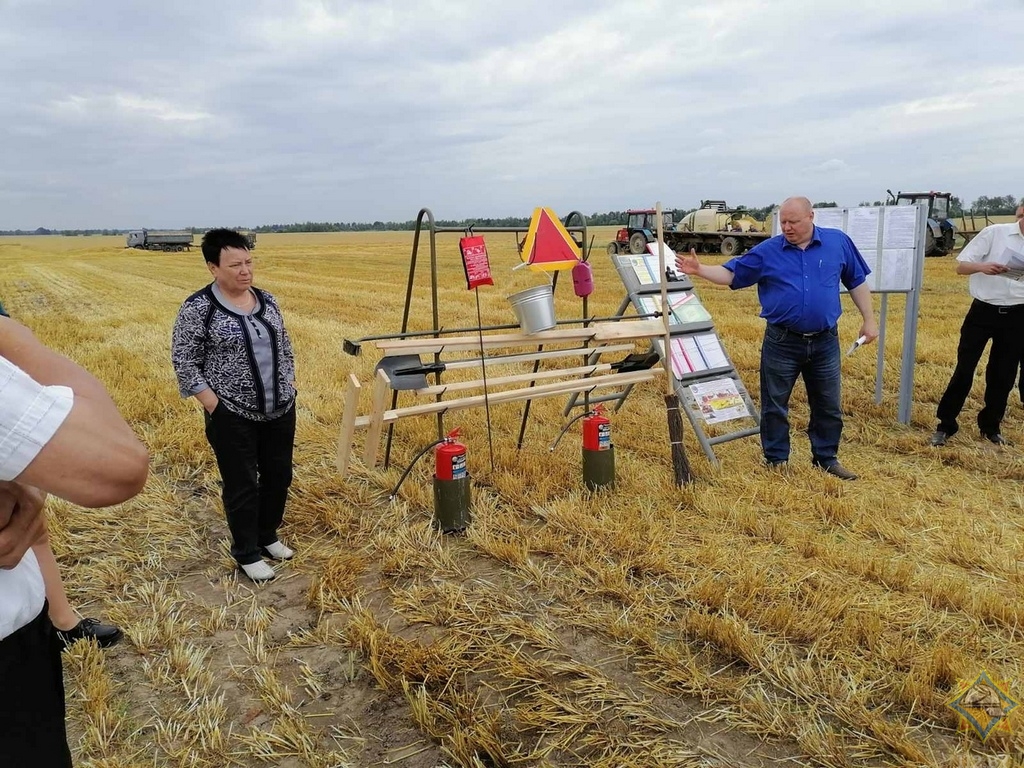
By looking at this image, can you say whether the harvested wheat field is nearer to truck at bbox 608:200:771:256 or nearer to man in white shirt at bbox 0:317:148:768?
man in white shirt at bbox 0:317:148:768

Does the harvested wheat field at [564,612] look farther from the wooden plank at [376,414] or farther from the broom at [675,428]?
the wooden plank at [376,414]

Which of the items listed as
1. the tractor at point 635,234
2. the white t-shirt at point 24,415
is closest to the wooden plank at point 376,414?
Answer: the white t-shirt at point 24,415

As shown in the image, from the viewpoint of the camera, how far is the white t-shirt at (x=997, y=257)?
525 centimetres

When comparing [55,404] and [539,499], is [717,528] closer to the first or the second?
[539,499]

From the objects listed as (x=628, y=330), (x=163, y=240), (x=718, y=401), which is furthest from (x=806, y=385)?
(x=163, y=240)

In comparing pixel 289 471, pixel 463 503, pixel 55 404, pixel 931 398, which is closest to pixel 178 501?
pixel 289 471

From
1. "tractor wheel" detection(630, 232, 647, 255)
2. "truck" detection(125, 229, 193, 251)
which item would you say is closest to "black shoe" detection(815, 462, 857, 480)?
"tractor wheel" detection(630, 232, 647, 255)

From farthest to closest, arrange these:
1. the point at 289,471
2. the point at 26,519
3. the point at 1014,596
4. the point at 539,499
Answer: the point at 539,499
the point at 289,471
the point at 1014,596
the point at 26,519

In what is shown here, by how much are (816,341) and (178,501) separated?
4687 millimetres

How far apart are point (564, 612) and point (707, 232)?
28.1 metres

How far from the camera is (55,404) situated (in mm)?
1105

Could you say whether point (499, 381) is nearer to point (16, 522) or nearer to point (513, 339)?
point (513, 339)

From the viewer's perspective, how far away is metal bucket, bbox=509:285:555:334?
4352 millimetres

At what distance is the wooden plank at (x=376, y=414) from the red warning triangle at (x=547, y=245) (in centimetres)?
125
